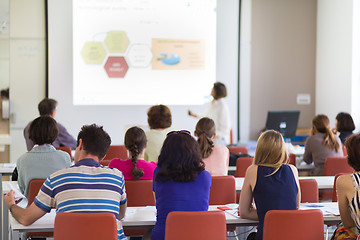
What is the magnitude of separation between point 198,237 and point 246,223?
56cm

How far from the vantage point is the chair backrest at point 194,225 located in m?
2.71

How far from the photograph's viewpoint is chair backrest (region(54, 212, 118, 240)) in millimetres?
2629

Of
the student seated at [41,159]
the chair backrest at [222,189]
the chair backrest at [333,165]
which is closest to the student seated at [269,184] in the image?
the chair backrest at [222,189]

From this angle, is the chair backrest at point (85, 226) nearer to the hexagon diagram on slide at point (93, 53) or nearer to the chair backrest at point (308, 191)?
the chair backrest at point (308, 191)

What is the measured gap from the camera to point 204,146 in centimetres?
464

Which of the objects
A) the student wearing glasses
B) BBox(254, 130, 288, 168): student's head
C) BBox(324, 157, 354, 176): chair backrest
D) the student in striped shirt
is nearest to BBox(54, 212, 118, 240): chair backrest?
the student in striped shirt

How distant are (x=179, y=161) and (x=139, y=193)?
0.91m

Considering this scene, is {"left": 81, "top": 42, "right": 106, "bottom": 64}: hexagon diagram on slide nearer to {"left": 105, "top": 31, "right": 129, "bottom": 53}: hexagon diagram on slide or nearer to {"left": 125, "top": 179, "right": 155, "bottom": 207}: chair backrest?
{"left": 105, "top": 31, "right": 129, "bottom": 53}: hexagon diagram on slide

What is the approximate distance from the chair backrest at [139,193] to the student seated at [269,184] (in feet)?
2.65

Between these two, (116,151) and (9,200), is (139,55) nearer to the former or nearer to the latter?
(116,151)

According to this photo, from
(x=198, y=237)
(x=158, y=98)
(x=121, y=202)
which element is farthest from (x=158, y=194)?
(x=158, y=98)

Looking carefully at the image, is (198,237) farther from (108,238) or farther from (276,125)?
(276,125)

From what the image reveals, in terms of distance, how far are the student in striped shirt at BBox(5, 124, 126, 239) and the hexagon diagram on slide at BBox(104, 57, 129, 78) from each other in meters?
4.98

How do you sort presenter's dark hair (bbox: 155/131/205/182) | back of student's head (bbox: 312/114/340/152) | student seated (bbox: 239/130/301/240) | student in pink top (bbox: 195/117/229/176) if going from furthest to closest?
back of student's head (bbox: 312/114/340/152)
student in pink top (bbox: 195/117/229/176)
student seated (bbox: 239/130/301/240)
presenter's dark hair (bbox: 155/131/205/182)
